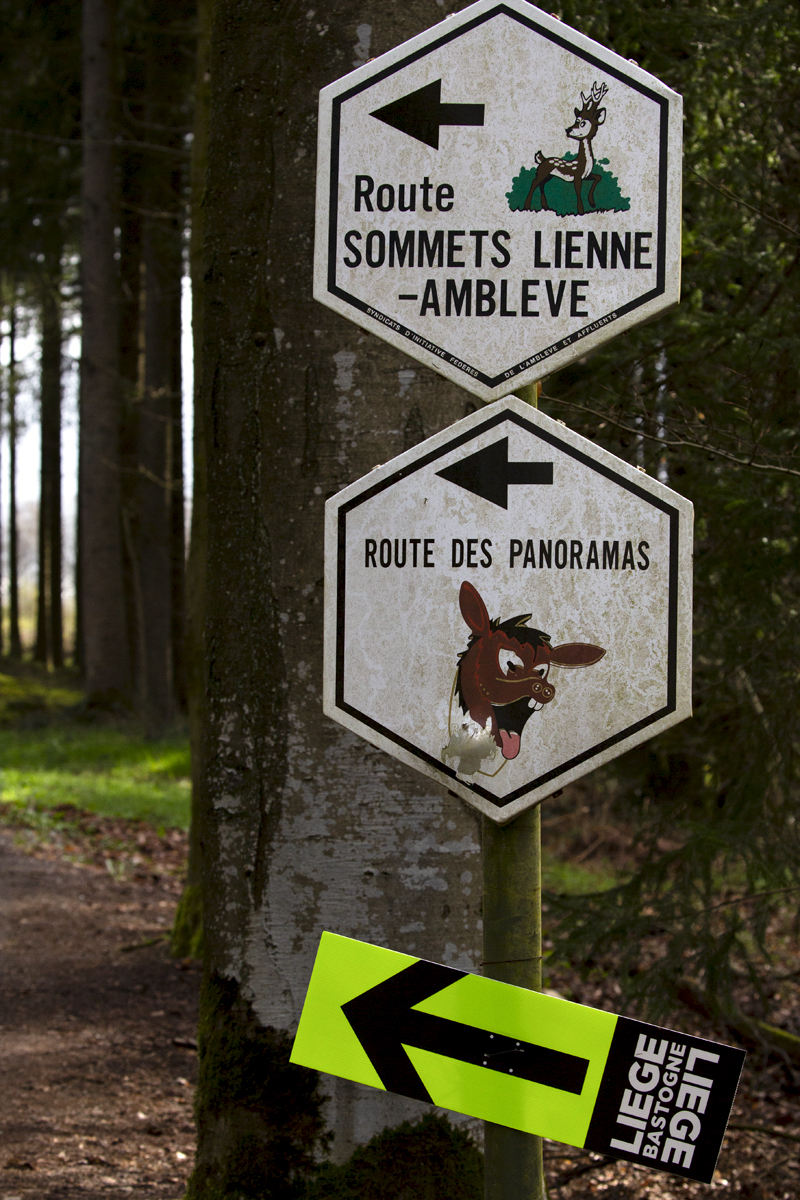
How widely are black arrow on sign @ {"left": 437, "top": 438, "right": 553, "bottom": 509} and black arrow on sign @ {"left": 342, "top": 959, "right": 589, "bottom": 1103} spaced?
67 centimetres

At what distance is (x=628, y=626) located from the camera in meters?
1.46

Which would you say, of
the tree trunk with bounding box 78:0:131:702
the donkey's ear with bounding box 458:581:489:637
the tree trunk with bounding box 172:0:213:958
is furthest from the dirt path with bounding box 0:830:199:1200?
the tree trunk with bounding box 78:0:131:702

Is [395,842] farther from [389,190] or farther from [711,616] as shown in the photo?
[711,616]

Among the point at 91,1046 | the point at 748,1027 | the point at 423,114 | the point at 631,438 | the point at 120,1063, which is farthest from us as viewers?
the point at 748,1027

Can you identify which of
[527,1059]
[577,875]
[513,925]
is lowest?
[577,875]

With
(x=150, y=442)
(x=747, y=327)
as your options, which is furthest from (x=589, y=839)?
(x=150, y=442)

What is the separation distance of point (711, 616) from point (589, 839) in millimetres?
6425

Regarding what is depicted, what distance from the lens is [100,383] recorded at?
1662cm

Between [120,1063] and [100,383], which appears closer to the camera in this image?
[120,1063]

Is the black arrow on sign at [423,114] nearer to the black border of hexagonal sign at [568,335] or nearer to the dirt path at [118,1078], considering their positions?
the black border of hexagonal sign at [568,335]

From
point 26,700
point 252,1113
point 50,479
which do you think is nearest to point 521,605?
point 252,1113

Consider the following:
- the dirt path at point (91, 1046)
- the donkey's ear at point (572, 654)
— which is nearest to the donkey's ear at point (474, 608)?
the donkey's ear at point (572, 654)

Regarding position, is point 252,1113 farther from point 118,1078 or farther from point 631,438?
point 631,438

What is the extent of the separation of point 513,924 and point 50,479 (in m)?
28.3
